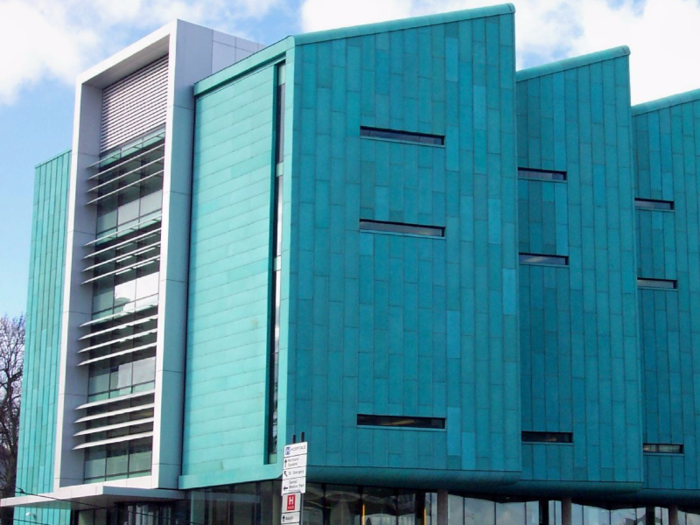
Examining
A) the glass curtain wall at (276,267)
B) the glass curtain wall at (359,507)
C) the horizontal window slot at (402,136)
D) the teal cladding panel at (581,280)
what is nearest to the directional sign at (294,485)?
the glass curtain wall at (276,267)

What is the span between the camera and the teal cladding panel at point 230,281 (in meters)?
47.3

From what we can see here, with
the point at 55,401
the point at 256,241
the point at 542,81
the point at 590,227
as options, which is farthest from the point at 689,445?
the point at 55,401

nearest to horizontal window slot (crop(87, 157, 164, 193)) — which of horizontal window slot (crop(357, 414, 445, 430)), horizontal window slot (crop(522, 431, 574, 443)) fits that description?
horizontal window slot (crop(357, 414, 445, 430))

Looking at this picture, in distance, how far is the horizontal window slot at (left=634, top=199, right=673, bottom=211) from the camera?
177ft

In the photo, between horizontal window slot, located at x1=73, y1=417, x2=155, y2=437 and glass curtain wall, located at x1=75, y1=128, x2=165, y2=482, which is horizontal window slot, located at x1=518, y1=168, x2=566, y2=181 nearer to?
glass curtain wall, located at x1=75, y1=128, x2=165, y2=482

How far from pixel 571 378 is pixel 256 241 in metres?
13.1

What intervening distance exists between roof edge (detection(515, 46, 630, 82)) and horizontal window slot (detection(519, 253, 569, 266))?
701cm

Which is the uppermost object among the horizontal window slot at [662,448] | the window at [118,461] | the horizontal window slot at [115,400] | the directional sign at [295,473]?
the horizontal window slot at [115,400]

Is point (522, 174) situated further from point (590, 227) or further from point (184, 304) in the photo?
point (184, 304)

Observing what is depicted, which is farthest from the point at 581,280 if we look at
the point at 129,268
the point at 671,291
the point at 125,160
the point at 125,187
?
the point at 125,160

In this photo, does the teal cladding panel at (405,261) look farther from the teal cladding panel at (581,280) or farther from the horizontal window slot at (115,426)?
the horizontal window slot at (115,426)

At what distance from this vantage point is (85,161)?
58.6 m

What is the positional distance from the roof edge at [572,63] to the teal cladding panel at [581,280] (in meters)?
0.06

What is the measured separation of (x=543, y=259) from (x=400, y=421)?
9.55 metres
